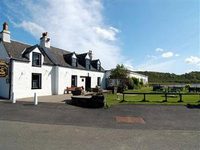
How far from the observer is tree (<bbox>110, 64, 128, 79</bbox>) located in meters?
35.0

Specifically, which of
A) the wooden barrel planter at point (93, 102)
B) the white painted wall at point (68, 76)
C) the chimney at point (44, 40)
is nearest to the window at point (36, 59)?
the white painted wall at point (68, 76)

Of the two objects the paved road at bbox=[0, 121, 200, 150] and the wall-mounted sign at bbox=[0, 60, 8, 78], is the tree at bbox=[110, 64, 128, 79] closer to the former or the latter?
the wall-mounted sign at bbox=[0, 60, 8, 78]

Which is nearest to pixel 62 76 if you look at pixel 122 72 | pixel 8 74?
pixel 8 74

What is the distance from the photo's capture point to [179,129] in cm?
891

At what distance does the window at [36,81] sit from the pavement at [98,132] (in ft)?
36.9

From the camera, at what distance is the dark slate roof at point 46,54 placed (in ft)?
68.3

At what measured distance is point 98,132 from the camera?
8.05 m

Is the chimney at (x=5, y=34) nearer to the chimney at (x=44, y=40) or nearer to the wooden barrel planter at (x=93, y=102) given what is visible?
the chimney at (x=44, y=40)

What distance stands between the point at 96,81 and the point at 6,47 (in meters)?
15.9

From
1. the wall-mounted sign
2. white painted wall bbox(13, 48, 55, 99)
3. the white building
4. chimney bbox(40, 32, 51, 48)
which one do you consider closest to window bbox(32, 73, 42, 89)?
the white building

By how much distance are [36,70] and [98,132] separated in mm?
16065

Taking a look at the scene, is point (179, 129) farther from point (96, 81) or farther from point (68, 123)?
point (96, 81)

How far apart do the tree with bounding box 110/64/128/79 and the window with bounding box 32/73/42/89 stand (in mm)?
15210

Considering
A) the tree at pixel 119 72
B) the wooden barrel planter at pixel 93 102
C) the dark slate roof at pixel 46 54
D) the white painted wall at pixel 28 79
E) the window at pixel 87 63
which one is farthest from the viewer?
the tree at pixel 119 72
